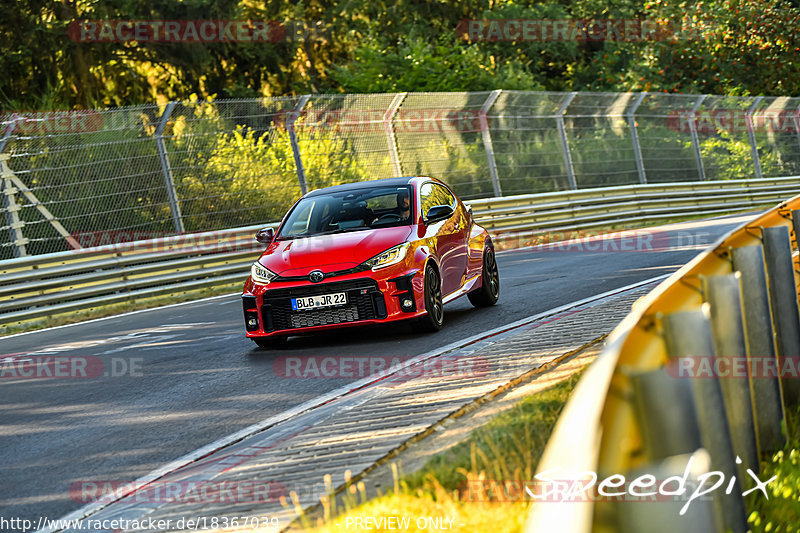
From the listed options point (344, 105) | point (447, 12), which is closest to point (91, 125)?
point (344, 105)

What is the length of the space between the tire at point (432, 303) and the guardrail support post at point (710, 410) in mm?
6588

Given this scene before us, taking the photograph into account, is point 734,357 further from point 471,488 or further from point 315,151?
point 315,151

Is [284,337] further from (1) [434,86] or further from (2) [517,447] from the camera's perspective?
(1) [434,86]

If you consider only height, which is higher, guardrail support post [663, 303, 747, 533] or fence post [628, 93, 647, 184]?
guardrail support post [663, 303, 747, 533]

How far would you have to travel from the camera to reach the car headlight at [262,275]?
33.5 ft

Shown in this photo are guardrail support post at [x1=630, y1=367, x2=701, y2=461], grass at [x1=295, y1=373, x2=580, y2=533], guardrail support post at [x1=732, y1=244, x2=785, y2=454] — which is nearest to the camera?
guardrail support post at [x1=630, y1=367, x2=701, y2=461]

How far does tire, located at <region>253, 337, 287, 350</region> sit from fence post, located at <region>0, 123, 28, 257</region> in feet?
24.4

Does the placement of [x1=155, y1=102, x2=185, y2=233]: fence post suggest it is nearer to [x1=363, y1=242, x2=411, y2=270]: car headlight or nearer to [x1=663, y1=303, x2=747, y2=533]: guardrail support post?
[x1=363, y1=242, x2=411, y2=270]: car headlight

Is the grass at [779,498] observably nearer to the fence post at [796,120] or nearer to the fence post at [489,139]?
the fence post at [489,139]

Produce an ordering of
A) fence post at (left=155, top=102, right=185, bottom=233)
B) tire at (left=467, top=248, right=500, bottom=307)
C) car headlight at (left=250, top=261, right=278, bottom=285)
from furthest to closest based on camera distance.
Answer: fence post at (left=155, top=102, right=185, bottom=233) < tire at (left=467, top=248, right=500, bottom=307) < car headlight at (left=250, top=261, right=278, bottom=285)

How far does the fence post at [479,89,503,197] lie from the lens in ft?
79.6

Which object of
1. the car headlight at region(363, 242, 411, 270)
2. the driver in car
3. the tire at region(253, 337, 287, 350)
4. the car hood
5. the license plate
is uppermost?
the driver in car

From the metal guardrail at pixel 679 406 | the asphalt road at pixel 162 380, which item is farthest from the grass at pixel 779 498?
the asphalt road at pixel 162 380

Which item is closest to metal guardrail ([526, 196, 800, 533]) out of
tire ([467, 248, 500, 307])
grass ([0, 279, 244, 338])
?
tire ([467, 248, 500, 307])
